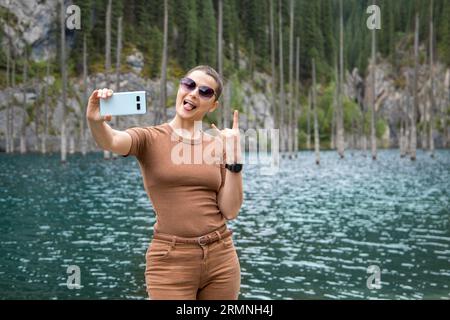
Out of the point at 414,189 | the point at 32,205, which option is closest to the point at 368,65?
the point at 414,189

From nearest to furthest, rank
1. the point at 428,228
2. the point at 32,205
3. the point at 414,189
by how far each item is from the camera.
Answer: the point at 428,228
the point at 32,205
the point at 414,189

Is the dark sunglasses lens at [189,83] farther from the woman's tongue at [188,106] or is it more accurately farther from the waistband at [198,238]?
the waistband at [198,238]

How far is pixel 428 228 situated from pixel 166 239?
1899 centimetres

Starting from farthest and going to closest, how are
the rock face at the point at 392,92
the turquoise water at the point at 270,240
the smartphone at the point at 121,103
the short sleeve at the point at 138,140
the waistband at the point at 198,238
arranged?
Result: 1. the rock face at the point at 392,92
2. the turquoise water at the point at 270,240
3. the waistband at the point at 198,238
4. the short sleeve at the point at 138,140
5. the smartphone at the point at 121,103

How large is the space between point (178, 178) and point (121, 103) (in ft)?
1.86

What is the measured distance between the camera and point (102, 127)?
A: 3371mm

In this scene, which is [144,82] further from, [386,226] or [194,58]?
[386,226]

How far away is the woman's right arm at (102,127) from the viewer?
3.35 metres

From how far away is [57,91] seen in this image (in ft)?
274

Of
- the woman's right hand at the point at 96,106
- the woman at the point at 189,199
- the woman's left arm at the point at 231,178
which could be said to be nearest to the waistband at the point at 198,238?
the woman at the point at 189,199

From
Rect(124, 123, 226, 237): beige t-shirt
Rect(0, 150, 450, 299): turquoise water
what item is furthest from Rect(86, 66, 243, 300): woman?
Rect(0, 150, 450, 299): turquoise water

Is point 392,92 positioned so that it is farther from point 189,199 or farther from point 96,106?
point 96,106

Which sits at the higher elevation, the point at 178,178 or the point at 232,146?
the point at 232,146

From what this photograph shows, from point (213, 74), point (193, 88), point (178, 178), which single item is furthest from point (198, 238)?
point (213, 74)
